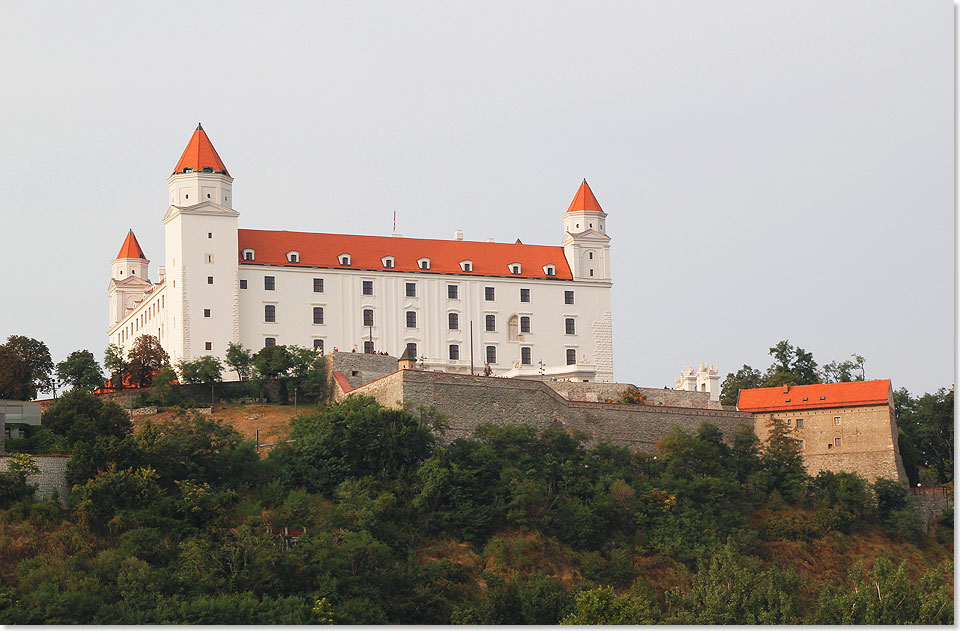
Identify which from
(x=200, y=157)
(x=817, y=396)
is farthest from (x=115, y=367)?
(x=817, y=396)

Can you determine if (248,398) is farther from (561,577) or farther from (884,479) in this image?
(884,479)

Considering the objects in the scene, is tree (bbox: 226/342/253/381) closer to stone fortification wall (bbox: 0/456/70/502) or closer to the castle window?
the castle window

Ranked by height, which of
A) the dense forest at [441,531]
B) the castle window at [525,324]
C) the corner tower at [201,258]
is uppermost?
the corner tower at [201,258]

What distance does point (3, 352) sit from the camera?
198ft

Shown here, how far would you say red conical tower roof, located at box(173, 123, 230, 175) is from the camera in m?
68.7

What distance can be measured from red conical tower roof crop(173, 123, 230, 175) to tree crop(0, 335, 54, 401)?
37.5 ft

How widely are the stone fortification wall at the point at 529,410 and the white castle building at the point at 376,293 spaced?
9.61m

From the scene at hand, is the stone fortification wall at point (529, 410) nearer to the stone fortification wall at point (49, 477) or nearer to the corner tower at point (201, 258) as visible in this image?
the corner tower at point (201, 258)

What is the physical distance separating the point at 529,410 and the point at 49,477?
57.5 ft

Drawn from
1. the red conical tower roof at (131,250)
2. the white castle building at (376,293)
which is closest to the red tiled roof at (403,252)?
the white castle building at (376,293)

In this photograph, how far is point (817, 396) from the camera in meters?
60.6

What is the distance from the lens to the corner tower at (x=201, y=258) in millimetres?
65562

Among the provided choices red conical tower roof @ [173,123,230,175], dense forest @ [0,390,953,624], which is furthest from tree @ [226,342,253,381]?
red conical tower roof @ [173,123,230,175]

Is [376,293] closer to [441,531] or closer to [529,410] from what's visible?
[529,410]
